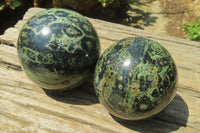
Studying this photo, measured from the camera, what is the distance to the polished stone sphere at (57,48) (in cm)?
186

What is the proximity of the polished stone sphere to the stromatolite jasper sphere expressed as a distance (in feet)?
0.72

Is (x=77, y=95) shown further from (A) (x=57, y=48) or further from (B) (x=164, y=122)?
(B) (x=164, y=122)

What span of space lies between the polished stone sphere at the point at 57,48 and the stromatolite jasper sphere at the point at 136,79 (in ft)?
0.72

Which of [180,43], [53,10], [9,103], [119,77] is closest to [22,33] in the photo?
[53,10]

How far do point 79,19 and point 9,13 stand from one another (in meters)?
3.58

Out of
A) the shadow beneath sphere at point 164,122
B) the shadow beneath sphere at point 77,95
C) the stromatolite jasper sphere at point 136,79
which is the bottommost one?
the shadow beneath sphere at point 164,122

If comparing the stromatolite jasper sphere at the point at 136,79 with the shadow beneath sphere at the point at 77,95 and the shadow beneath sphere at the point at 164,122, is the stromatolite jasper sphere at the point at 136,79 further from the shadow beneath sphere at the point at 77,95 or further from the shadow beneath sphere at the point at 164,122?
the shadow beneath sphere at the point at 77,95

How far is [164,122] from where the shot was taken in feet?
6.87

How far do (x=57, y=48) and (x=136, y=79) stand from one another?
0.65 metres

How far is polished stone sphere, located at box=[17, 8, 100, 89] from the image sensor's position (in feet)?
6.10

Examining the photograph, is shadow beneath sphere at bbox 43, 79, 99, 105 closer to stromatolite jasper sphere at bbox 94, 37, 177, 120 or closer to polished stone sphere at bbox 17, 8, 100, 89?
polished stone sphere at bbox 17, 8, 100, 89

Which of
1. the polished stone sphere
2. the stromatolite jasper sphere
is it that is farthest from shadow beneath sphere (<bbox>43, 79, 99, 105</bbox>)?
the stromatolite jasper sphere

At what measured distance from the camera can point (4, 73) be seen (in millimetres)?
2523

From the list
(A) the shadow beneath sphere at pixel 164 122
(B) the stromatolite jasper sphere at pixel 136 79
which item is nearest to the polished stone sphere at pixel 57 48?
(B) the stromatolite jasper sphere at pixel 136 79
